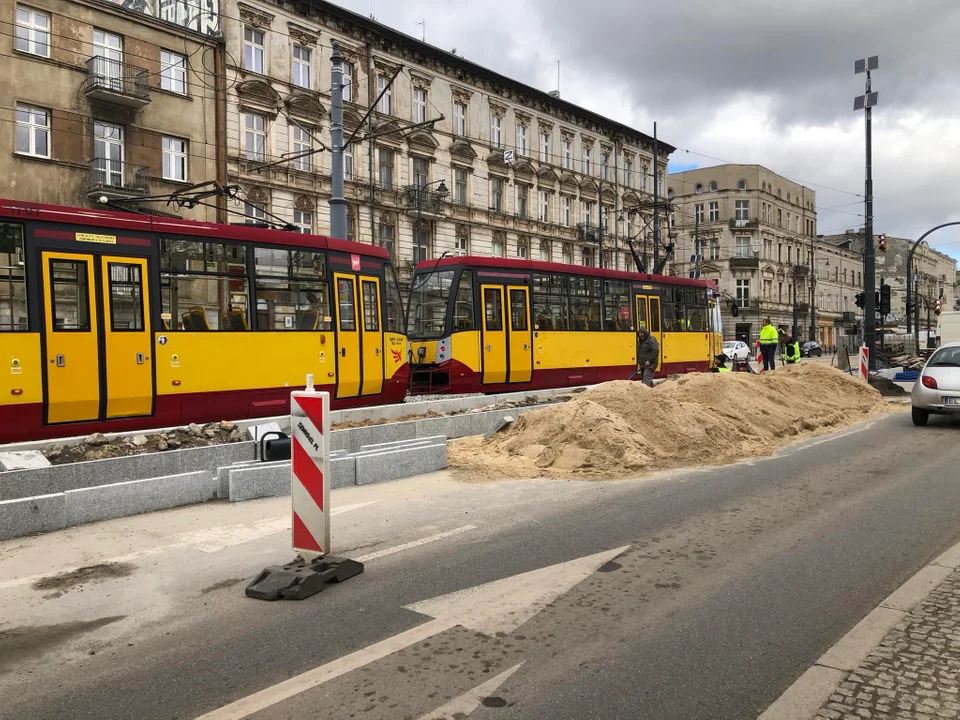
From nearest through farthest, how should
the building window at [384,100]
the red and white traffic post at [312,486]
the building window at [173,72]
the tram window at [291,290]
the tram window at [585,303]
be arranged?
the red and white traffic post at [312,486]
the tram window at [291,290]
the tram window at [585,303]
the building window at [173,72]
the building window at [384,100]

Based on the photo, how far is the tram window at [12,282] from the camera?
945cm

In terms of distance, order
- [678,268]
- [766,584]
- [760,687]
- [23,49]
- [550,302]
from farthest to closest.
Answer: [678,268] < [23,49] < [550,302] < [766,584] < [760,687]

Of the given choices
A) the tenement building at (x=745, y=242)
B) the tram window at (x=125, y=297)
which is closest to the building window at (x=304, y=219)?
the tram window at (x=125, y=297)

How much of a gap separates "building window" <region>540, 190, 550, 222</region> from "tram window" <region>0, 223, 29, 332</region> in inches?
1423

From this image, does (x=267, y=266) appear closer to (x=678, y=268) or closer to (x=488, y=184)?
(x=488, y=184)

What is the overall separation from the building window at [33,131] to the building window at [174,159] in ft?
12.4

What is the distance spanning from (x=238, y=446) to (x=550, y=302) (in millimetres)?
10876

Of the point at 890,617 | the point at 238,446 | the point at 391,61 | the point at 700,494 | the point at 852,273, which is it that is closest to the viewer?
the point at 890,617

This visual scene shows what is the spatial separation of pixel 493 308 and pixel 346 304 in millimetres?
4393

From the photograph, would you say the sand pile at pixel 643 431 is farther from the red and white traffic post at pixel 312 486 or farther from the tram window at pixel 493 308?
the tram window at pixel 493 308

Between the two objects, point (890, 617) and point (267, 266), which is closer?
point (890, 617)

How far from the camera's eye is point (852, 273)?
9188 cm

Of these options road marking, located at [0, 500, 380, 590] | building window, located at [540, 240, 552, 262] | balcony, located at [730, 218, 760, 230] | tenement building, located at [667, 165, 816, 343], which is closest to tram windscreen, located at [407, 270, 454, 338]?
road marking, located at [0, 500, 380, 590]

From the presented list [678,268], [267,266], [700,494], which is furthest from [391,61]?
[678,268]
